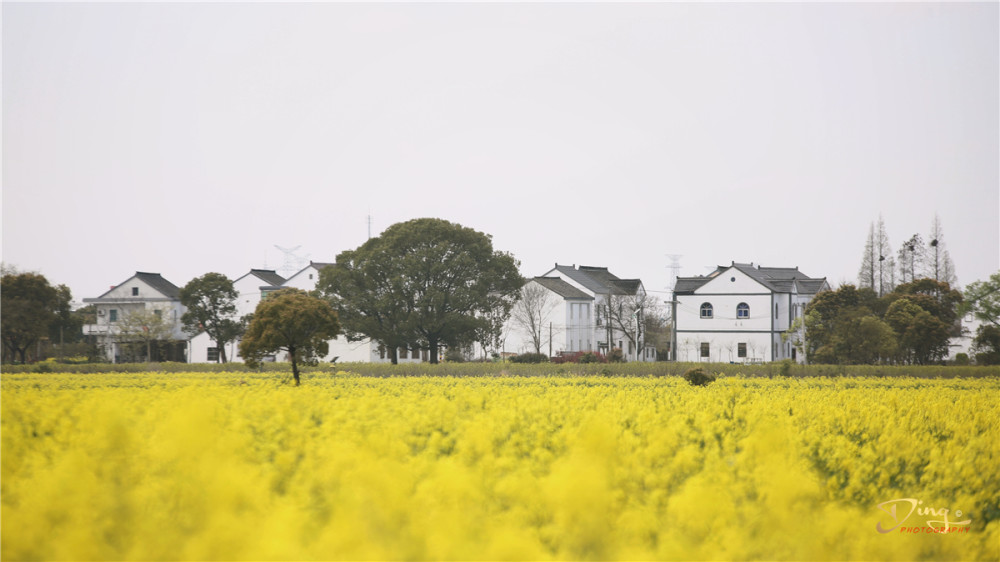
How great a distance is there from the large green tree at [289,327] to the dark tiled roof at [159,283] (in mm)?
44032

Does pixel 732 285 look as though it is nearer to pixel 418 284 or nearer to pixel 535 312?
pixel 535 312

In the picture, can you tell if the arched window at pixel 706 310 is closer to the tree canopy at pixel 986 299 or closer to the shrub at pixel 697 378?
the tree canopy at pixel 986 299

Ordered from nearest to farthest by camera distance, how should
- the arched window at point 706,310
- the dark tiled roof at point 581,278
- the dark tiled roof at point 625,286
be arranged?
the arched window at point 706,310 → the dark tiled roof at point 581,278 → the dark tiled roof at point 625,286

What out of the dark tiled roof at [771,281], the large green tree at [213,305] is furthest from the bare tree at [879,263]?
the large green tree at [213,305]

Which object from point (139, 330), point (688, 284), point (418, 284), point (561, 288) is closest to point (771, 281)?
point (688, 284)

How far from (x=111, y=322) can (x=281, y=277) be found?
13.7m

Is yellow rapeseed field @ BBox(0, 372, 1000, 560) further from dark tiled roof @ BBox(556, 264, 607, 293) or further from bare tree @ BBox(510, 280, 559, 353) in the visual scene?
dark tiled roof @ BBox(556, 264, 607, 293)

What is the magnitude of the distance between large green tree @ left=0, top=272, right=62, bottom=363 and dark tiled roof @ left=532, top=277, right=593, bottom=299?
36124 mm

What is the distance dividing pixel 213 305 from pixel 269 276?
11.3 metres

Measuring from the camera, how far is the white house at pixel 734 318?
2368 inches

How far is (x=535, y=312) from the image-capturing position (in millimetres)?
65438

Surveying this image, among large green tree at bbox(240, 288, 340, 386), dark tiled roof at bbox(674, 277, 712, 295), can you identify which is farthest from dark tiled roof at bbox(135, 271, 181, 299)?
large green tree at bbox(240, 288, 340, 386)

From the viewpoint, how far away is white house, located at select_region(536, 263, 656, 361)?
A: 6731cm

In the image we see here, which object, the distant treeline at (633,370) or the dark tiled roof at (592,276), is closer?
the distant treeline at (633,370)
